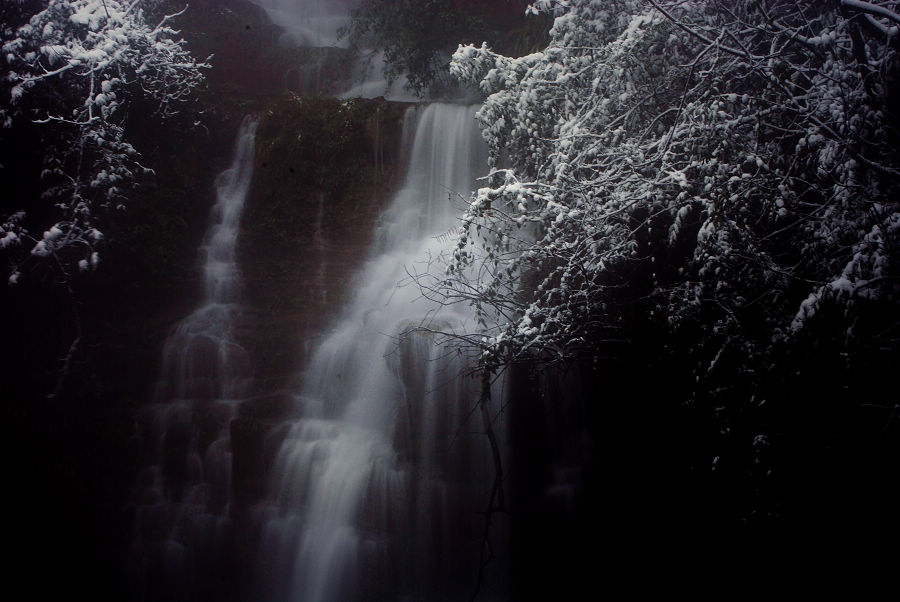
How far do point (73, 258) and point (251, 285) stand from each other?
2.36 metres

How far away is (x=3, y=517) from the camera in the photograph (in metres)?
7.62

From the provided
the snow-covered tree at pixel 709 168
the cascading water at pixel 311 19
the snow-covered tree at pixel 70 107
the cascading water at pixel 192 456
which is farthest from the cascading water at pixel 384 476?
the cascading water at pixel 311 19

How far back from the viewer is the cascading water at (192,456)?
7.20 meters

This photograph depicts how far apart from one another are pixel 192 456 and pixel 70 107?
16.1 ft

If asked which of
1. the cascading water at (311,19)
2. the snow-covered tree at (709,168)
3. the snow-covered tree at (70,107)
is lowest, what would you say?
the snow-covered tree at (709,168)

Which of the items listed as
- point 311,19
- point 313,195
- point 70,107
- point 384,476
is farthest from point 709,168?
point 311,19

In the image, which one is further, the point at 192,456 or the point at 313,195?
the point at 313,195

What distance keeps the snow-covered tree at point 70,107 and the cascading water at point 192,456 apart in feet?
5.82

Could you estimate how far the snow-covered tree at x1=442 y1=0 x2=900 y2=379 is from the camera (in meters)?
3.59

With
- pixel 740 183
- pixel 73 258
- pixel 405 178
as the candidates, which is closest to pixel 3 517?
pixel 73 258

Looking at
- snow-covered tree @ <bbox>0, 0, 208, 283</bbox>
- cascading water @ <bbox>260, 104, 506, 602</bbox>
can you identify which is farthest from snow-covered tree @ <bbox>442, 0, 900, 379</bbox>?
snow-covered tree @ <bbox>0, 0, 208, 283</bbox>

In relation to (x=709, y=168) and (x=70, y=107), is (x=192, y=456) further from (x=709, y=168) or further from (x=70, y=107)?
(x=709, y=168)

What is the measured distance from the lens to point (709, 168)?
4129 millimetres

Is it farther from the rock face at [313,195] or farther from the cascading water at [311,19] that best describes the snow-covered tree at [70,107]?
the cascading water at [311,19]
